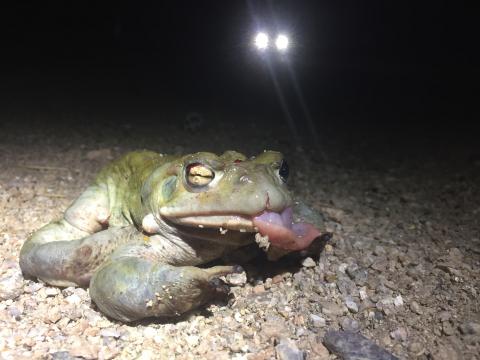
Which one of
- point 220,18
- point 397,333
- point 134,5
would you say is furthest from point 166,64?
point 397,333

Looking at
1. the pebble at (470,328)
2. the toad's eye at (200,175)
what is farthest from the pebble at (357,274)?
the toad's eye at (200,175)

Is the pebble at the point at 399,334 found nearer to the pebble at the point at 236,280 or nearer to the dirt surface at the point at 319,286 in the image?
the dirt surface at the point at 319,286

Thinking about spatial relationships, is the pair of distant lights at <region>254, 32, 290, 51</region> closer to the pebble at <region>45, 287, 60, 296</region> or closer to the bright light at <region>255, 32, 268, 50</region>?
the bright light at <region>255, 32, 268, 50</region>

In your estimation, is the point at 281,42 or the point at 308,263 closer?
the point at 308,263

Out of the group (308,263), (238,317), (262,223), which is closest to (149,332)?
(238,317)

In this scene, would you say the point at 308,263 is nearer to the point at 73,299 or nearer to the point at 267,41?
the point at 73,299
